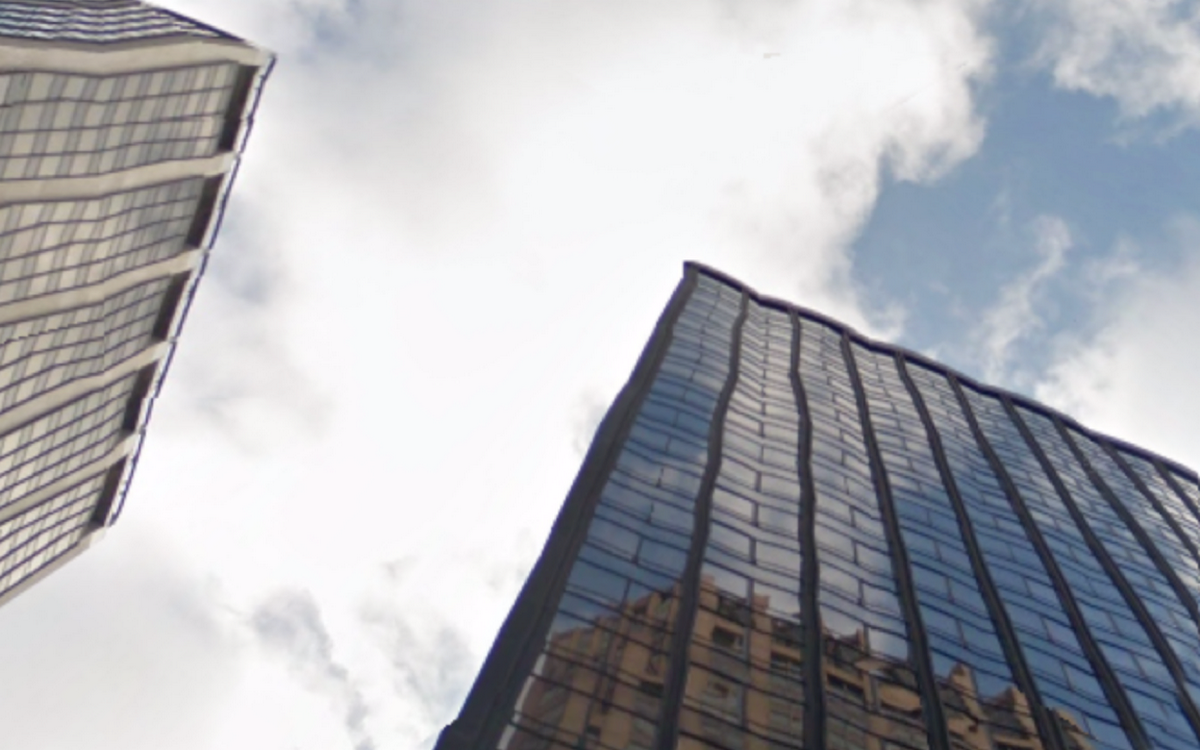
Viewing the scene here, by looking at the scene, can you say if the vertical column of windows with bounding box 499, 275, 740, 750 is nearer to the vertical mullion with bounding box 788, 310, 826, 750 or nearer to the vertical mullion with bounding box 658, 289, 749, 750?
the vertical mullion with bounding box 658, 289, 749, 750

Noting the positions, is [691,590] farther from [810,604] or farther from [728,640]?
[810,604]

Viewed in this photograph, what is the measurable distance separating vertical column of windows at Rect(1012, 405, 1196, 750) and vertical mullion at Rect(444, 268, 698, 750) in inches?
818

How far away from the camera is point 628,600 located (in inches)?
1363

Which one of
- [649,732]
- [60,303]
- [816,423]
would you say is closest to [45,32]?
[60,303]

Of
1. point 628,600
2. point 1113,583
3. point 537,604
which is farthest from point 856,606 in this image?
point 1113,583

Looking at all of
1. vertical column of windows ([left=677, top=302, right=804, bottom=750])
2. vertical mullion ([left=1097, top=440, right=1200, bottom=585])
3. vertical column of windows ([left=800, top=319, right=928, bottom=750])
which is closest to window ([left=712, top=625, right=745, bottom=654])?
vertical column of windows ([left=677, top=302, right=804, bottom=750])

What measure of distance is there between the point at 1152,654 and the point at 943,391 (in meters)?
33.4

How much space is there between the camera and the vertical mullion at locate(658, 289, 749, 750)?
30188mm

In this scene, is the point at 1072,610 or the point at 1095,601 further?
the point at 1095,601

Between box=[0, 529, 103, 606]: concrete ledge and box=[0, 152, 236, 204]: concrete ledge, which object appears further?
box=[0, 529, 103, 606]: concrete ledge

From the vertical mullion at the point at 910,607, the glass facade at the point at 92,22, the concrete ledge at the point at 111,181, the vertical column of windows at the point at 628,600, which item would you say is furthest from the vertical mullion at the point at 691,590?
the glass facade at the point at 92,22

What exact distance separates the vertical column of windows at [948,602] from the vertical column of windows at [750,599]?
5.18 metres

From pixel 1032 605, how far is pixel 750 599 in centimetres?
1575

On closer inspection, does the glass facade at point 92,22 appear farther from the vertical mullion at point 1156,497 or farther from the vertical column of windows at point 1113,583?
the vertical mullion at point 1156,497
